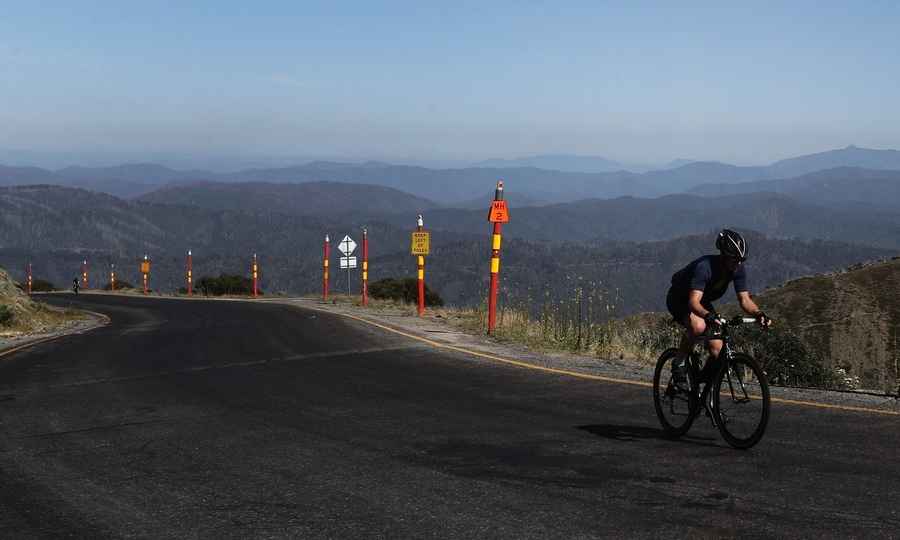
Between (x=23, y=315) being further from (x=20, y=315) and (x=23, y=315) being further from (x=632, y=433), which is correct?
(x=632, y=433)

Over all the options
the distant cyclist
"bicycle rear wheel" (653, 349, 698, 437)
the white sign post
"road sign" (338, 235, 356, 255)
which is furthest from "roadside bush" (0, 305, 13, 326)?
the distant cyclist

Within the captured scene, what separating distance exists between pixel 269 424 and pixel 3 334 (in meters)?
14.5

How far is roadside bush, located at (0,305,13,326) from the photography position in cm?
2112

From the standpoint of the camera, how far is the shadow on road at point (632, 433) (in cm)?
688

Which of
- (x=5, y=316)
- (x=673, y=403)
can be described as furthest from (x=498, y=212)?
(x=5, y=316)

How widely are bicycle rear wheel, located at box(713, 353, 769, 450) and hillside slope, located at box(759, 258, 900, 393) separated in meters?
54.1

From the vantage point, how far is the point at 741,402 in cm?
A: 664

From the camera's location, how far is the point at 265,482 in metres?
5.79

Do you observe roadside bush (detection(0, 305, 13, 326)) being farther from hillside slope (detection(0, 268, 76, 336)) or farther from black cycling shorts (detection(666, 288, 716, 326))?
black cycling shorts (detection(666, 288, 716, 326))

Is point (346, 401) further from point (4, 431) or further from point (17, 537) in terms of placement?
point (17, 537)

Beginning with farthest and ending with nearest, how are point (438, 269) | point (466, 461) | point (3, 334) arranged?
1. point (438, 269)
2. point (3, 334)
3. point (466, 461)

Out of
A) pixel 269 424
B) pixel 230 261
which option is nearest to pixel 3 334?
pixel 269 424

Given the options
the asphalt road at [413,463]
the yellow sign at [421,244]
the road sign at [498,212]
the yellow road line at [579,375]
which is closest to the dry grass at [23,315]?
the yellow sign at [421,244]

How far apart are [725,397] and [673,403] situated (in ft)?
1.81
